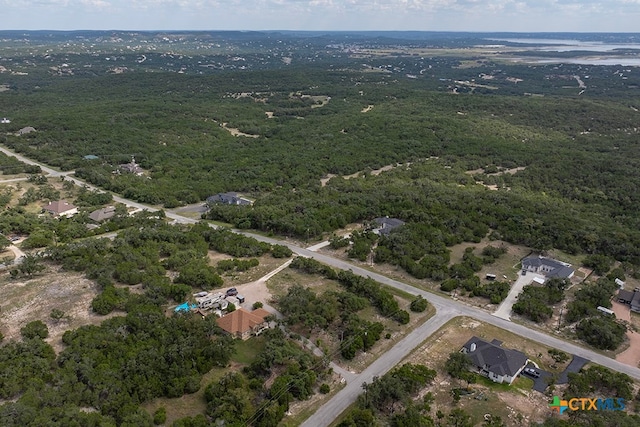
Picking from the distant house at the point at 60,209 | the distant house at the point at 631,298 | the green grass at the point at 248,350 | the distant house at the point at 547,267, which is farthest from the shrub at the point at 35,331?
the distant house at the point at 631,298

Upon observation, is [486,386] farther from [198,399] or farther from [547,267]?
[547,267]

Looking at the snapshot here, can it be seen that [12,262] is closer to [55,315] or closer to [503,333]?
[55,315]

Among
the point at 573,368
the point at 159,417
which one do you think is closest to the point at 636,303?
the point at 573,368

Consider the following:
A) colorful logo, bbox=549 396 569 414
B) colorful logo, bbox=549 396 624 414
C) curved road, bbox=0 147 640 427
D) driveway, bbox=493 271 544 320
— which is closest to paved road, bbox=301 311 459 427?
curved road, bbox=0 147 640 427

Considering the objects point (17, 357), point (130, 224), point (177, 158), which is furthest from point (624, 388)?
point (177, 158)

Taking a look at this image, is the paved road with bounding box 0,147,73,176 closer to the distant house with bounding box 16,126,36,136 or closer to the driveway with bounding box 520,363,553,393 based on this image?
the distant house with bounding box 16,126,36,136
